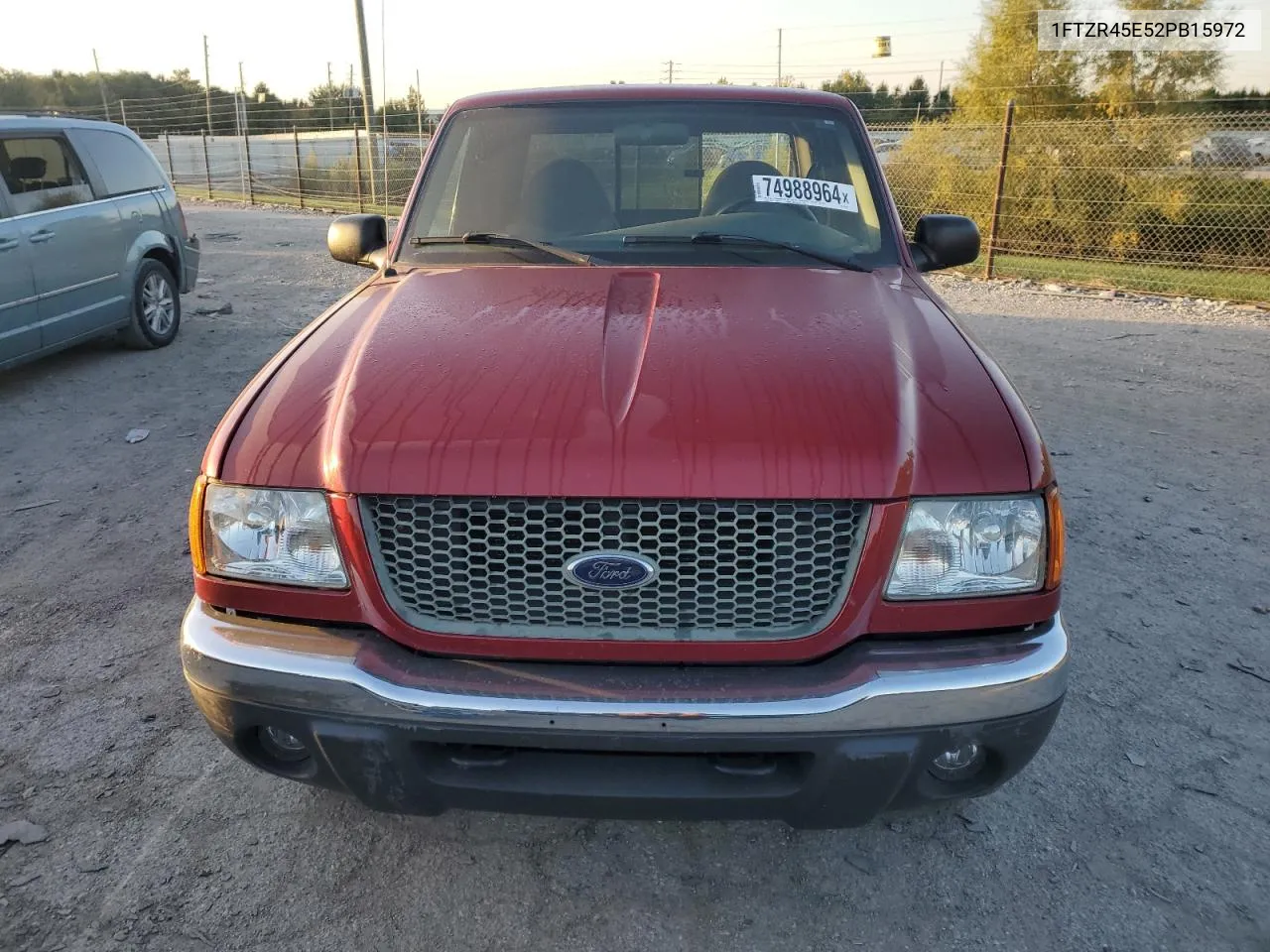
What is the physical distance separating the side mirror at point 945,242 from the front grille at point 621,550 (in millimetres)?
1890

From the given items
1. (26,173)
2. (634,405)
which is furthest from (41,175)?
(634,405)

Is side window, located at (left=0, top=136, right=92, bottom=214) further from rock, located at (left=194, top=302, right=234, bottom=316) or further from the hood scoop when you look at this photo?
the hood scoop

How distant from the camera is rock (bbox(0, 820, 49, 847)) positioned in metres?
2.43

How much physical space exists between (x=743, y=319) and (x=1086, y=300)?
9605 mm

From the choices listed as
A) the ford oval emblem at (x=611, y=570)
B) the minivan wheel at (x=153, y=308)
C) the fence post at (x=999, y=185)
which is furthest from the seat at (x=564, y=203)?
the fence post at (x=999, y=185)

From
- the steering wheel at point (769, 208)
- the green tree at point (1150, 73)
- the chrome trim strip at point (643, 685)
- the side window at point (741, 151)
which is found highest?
the green tree at point (1150, 73)

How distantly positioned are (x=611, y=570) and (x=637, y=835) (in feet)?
3.13

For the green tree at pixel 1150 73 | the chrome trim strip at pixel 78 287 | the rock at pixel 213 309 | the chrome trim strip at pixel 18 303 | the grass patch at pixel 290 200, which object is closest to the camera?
the chrome trim strip at pixel 18 303

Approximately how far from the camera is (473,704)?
1.84 metres

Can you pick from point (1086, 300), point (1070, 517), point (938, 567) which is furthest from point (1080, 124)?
point (938, 567)

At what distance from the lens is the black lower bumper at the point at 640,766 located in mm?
1839

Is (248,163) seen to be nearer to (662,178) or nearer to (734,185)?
(662,178)

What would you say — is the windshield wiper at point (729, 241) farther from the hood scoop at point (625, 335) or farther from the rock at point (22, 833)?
the rock at point (22, 833)

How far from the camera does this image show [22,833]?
2.45 meters
